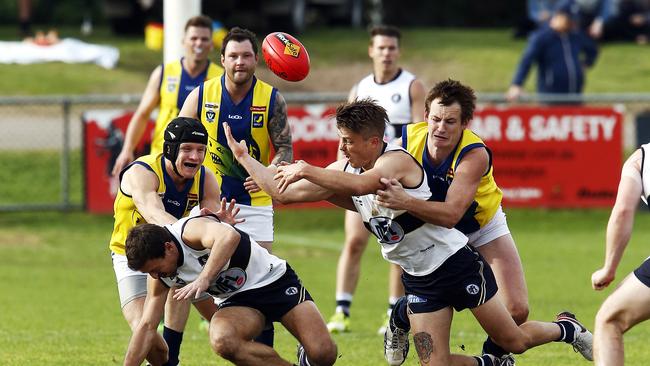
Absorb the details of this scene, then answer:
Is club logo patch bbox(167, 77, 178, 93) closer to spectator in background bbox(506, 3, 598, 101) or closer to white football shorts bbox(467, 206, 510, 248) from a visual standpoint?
white football shorts bbox(467, 206, 510, 248)

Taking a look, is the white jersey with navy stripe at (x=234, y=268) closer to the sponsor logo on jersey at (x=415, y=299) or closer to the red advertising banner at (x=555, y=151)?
the sponsor logo on jersey at (x=415, y=299)

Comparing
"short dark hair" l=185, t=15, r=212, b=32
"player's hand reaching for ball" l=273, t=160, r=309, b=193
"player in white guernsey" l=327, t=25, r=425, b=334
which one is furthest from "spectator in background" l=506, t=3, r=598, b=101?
"player's hand reaching for ball" l=273, t=160, r=309, b=193

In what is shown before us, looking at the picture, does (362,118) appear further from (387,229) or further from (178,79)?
(178,79)

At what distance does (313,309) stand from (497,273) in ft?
4.55

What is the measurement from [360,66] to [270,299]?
67.0 feet

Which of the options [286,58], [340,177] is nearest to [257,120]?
[286,58]

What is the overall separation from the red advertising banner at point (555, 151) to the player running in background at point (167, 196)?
31.0ft

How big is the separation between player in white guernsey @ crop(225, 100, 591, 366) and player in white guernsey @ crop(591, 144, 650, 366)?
1041 mm

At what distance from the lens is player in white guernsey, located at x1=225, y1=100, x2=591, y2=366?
720 centimetres

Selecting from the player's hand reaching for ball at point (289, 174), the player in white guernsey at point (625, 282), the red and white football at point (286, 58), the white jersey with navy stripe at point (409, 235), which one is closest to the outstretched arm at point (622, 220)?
the player in white guernsey at point (625, 282)

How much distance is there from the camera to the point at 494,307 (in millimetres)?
7734

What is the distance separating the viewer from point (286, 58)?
891 cm

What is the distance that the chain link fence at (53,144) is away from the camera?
688 inches

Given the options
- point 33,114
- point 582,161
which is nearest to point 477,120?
point 582,161
